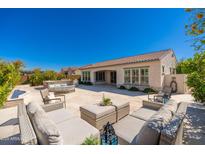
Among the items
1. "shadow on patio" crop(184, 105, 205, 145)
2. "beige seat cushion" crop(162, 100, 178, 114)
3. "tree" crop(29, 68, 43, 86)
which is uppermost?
"tree" crop(29, 68, 43, 86)

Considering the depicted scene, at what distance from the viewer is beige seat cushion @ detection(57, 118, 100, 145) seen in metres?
2.44

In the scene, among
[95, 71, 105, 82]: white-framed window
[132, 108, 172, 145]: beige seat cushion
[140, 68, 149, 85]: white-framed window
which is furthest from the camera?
[95, 71, 105, 82]: white-framed window

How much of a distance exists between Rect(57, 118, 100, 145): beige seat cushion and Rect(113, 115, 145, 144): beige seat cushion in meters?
0.60

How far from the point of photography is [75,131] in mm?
2793

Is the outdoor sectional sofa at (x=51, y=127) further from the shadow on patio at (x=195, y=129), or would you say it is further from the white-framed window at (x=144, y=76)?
the white-framed window at (x=144, y=76)

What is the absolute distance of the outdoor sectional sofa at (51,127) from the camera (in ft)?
5.47

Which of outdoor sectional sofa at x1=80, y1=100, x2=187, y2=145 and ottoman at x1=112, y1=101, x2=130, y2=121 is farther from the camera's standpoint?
ottoman at x1=112, y1=101, x2=130, y2=121

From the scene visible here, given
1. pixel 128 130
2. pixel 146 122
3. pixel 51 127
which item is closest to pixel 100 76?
pixel 128 130

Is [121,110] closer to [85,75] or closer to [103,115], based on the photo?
[103,115]

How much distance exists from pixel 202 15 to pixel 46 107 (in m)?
5.04

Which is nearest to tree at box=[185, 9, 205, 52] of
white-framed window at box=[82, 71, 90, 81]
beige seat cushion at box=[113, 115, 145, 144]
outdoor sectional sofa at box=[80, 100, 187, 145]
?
outdoor sectional sofa at box=[80, 100, 187, 145]

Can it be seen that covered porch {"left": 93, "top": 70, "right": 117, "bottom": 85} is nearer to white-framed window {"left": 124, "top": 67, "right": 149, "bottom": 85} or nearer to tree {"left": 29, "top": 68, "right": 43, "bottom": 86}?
white-framed window {"left": 124, "top": 67, "right": 149, "bottom": 85}
